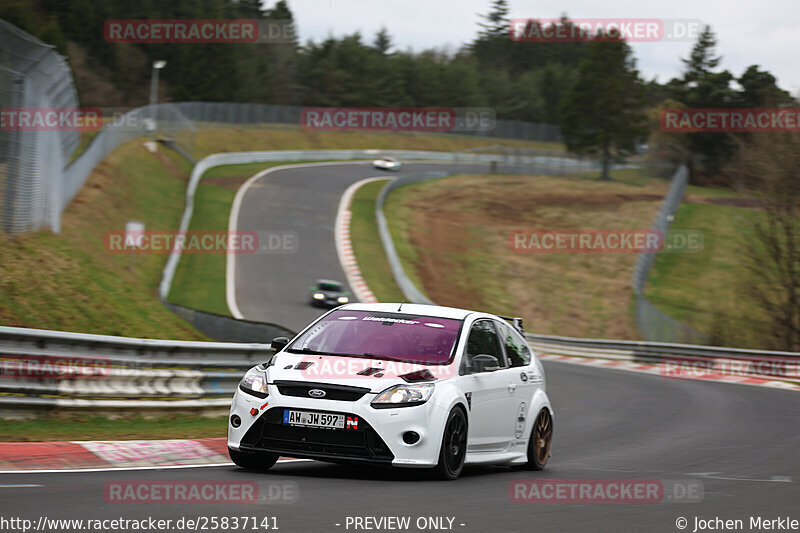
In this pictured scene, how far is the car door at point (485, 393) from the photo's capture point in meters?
8.77

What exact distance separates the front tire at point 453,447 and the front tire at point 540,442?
5.30ft

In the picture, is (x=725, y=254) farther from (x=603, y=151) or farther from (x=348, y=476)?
(x=348, y=476)

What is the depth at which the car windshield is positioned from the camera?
8742 mm

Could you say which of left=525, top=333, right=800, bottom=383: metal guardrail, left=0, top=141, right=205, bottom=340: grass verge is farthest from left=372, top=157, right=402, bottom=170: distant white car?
left=0, top=141, right=205, bottom=340: grass verge

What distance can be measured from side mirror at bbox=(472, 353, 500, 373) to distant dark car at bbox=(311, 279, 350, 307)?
86.3ft

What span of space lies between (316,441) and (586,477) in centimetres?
282

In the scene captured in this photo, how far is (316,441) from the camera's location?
7969mm

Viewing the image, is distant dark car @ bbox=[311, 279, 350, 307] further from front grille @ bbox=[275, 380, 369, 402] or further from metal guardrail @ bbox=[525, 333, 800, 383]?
front grille @ bbox=[275, 380, 369, 402]

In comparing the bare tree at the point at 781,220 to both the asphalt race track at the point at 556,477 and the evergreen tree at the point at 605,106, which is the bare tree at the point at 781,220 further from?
the evergreen tree at the point at 605,106

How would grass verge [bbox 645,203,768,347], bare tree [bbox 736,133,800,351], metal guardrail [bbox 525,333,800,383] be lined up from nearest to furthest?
metal guardrail [bbox 525,333,800,383]
bare tree [bbox 736,133,800,351]
grass verge [bbox 645,203,768,347]

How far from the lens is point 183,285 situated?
1423 inches
